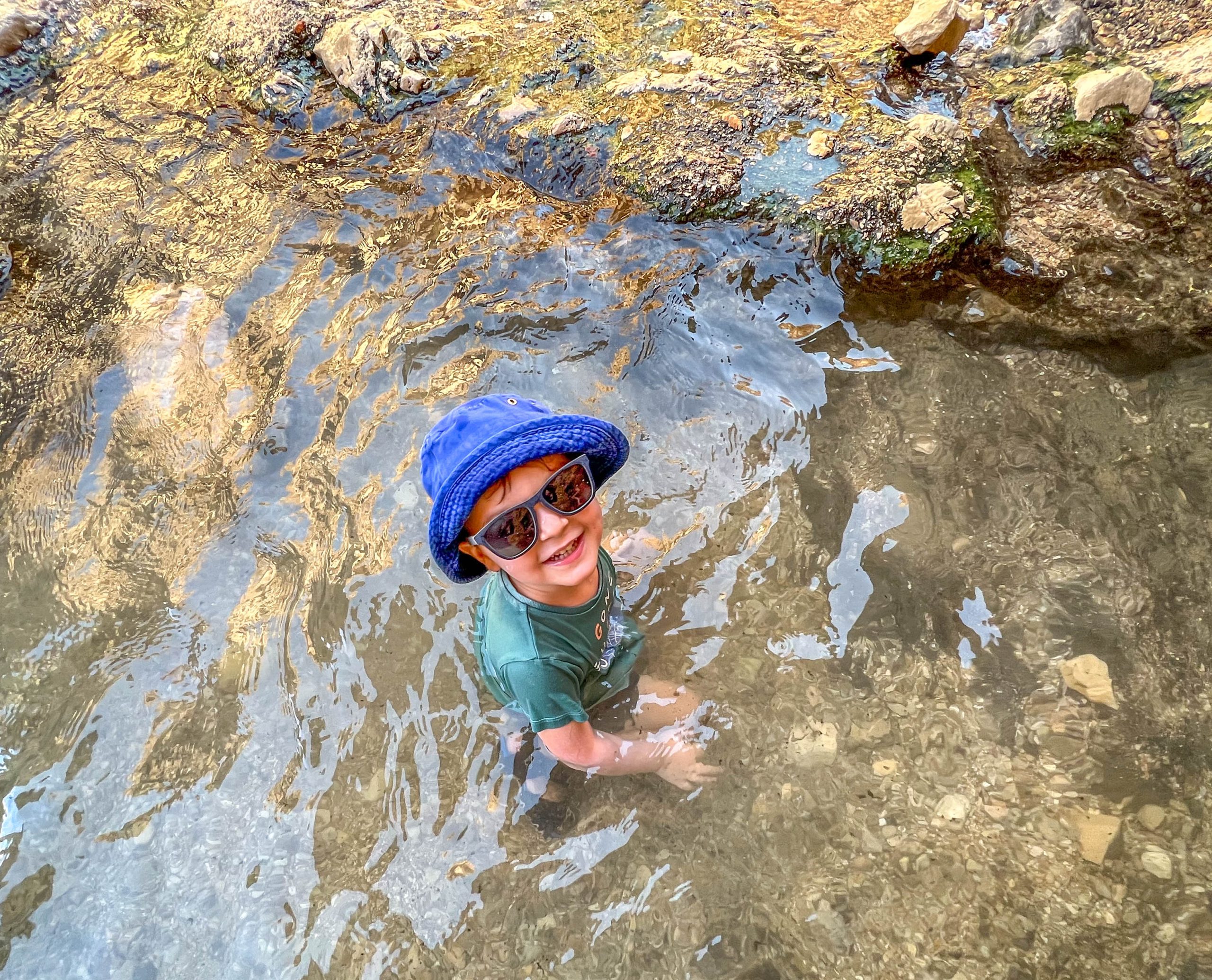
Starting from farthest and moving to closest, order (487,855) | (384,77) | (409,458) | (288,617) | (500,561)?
(384,77), (409,458), (288,617), (487,855), (500,561)

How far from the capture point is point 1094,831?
268 centimetres

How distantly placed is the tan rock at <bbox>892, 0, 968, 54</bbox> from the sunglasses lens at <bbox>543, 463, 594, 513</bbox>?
4581mm

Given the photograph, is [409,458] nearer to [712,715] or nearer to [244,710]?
[244,710]

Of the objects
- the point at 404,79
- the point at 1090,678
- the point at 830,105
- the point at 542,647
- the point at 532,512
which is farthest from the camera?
the point at 404,79

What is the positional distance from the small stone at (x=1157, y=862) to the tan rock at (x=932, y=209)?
3096 millimetres

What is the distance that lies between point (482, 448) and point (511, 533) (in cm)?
30

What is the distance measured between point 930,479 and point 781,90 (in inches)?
117

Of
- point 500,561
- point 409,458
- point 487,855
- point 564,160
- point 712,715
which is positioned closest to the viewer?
point 500,561

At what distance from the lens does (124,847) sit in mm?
3057

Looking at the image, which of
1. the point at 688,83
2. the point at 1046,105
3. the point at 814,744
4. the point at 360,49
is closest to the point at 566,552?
the point at 814,744

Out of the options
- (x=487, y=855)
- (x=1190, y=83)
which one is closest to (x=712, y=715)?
(x=487, y=855)

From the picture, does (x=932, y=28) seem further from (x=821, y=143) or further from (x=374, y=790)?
(x=374, y=790)

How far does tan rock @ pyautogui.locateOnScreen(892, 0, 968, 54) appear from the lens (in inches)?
202

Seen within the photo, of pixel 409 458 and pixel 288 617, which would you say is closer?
pixel 288 617
